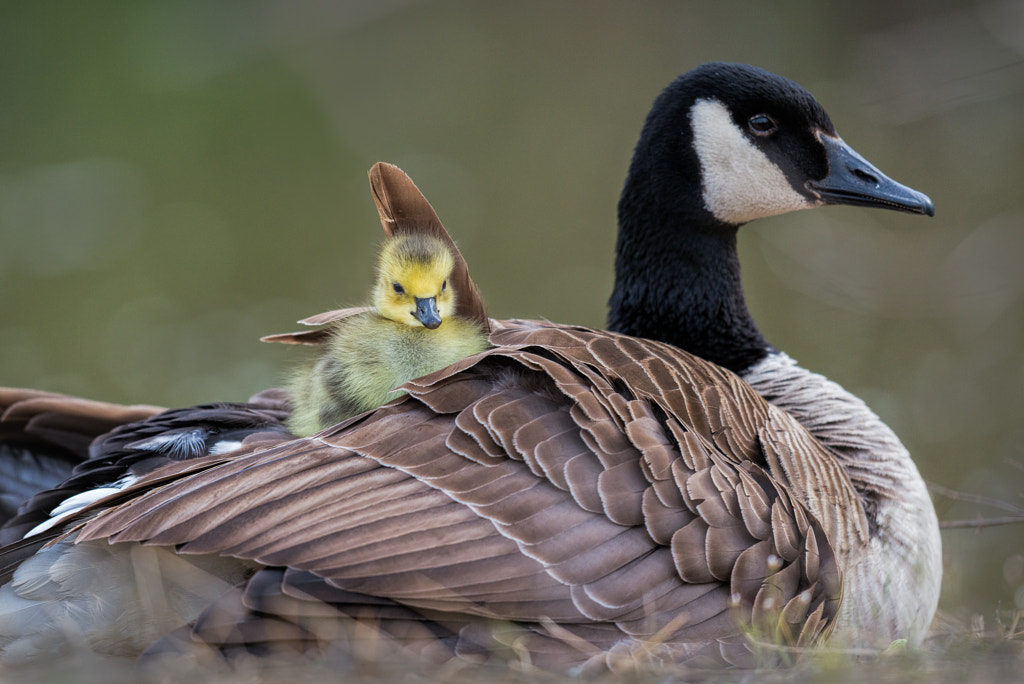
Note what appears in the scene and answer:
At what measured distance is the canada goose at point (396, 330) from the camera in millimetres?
2834

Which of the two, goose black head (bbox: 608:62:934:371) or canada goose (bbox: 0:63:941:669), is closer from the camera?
canada goose (bbox: 0:63:941:669)

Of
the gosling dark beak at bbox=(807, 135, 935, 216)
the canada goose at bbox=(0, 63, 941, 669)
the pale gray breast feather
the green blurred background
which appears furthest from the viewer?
the green blurred background

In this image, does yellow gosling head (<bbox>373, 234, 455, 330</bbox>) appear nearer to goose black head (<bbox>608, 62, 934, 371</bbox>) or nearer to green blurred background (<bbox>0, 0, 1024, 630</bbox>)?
goose black head (<bbox>608, 62, 934, 371</bbox>)

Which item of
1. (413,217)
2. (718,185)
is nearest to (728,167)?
(718,185)

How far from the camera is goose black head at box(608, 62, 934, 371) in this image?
3688mm

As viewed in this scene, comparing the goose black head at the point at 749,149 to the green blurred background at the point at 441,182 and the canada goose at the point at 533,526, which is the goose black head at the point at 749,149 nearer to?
the canada goose at the point at 533,526

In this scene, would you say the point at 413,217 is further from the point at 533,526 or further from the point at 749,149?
the point at 749,149

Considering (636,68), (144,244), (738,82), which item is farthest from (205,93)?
(738,82)

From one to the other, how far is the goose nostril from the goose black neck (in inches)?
19.4

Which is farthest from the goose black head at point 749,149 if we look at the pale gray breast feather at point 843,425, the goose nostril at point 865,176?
the pale gray breast feather at point 843,425

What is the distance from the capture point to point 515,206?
9.46 metres

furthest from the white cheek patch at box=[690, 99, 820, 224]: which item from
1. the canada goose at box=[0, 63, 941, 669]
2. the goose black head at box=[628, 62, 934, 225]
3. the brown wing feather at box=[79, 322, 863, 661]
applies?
the brown wing feather at box=[79, 322, 863, 661]

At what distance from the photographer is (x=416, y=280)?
284 centimetres

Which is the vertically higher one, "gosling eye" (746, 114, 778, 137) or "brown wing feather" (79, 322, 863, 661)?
"gosling eye" (746, 114, 778, 137)
